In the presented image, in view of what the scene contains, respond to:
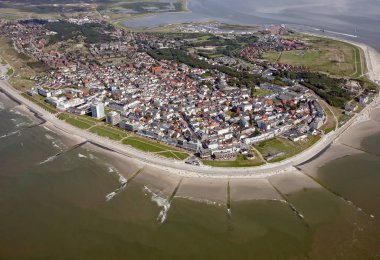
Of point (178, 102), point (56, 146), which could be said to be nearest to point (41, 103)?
point (56, 146)

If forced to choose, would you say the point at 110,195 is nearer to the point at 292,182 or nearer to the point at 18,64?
the point at 292,182

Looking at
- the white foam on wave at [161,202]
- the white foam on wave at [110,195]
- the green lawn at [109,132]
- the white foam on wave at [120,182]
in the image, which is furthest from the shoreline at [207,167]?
the white foam on wave at [110,195]

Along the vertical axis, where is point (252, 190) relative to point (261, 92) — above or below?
above

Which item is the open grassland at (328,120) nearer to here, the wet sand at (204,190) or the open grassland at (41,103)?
the wet sand at (204,190)

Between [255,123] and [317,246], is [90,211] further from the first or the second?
[255,123]

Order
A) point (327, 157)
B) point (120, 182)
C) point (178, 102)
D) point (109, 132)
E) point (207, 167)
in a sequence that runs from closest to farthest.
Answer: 1. point (120, 182)
2. point (207, 167)
3. point (327, 157)
4. point (109, 132)
5. point (178, 102)

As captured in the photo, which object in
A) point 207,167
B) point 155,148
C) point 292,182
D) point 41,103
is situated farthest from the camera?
point 41,103
